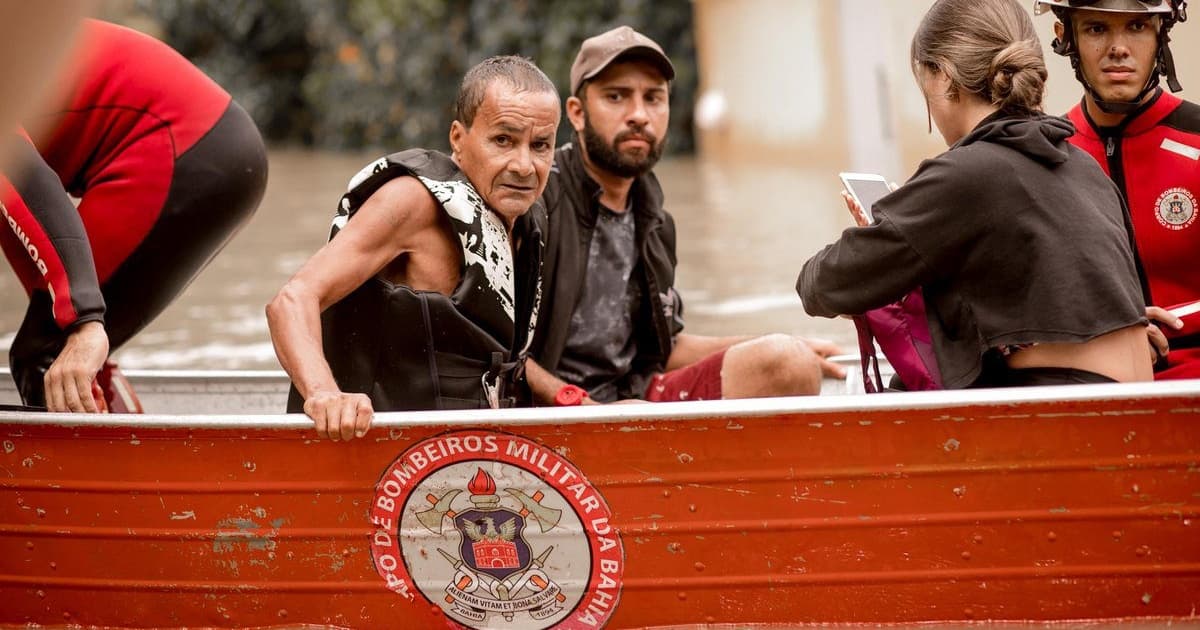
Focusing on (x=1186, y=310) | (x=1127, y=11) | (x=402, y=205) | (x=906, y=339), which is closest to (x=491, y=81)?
(x=402, y=205)

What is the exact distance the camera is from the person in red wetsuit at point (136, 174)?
371 centimetres

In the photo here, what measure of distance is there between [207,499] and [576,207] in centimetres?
145

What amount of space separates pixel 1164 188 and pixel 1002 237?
0.90m

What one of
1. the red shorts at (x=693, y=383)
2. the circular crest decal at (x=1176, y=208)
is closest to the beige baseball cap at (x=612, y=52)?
the red shorts at (x=693, y=383)

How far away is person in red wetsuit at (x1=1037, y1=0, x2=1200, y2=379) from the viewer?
134 inches

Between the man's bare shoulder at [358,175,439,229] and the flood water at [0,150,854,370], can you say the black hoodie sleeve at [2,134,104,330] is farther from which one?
the flood water at [0,150,854,370]

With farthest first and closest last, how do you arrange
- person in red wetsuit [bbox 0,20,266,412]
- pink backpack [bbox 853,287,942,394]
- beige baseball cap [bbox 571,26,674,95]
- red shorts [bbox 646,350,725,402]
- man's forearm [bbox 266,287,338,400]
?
beige baseball cap [bbox 571,26,674,95]
red shorts [bbox 646,350,725,402]
person in red wetsuit [bbox 0,20,266,412]
pink backpack [bbox 853,287,942,394]
man's forearm [bbox 266,287,338,400]

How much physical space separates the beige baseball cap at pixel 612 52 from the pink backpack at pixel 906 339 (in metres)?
1.15

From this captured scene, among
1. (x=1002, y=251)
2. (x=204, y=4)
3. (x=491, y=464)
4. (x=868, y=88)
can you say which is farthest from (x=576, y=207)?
(x=204, y=4)

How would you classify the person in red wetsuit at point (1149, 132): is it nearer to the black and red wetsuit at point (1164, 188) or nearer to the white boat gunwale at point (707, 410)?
the black and red wetsuit at point (1164, 188)

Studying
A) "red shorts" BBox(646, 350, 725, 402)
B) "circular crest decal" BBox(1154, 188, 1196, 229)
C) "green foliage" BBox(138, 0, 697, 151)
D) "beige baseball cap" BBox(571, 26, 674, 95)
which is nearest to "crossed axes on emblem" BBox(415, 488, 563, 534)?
"red shorts" BBox(646, 350, 725, 402)

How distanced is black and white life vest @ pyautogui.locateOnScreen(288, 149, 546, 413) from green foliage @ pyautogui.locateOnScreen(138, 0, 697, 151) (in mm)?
12852

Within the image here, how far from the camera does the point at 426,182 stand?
3.27m

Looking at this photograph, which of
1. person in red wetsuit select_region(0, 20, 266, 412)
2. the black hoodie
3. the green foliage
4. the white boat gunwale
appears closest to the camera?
the white boat gunwale
